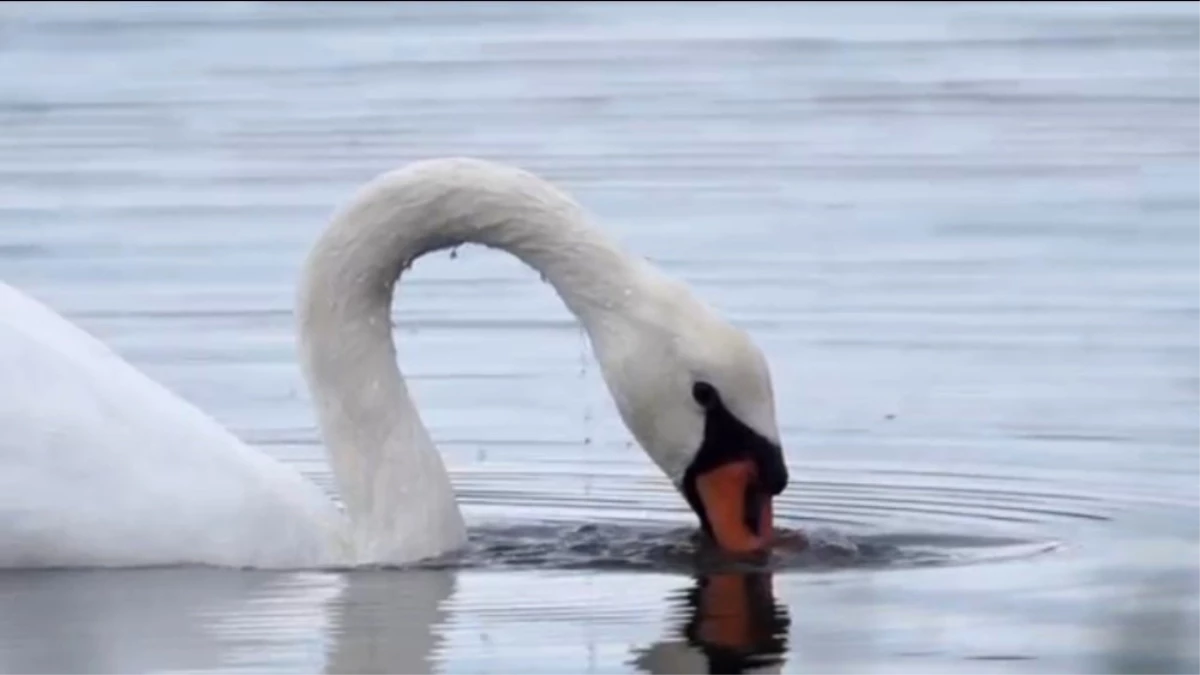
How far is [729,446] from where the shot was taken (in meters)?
10.6

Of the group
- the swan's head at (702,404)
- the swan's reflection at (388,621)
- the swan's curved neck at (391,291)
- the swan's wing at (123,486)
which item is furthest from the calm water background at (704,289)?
the swan's curved neck at (391,291)

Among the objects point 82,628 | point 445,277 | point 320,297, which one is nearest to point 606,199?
point 445,277

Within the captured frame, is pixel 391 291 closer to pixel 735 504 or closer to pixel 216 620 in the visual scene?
pixel 735 504

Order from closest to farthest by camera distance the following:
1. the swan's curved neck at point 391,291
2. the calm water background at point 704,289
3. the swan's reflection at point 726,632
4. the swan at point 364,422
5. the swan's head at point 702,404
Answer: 1. the swan's reflection at point 726,632
2. the calm water background at point 704,289
3. the swan's head at point 702,404
4. the swan at point 364,422
5. the swan's curved neck at point 391,291

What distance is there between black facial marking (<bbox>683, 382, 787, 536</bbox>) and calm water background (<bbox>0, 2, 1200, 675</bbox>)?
271mm

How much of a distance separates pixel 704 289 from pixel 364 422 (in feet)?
13.4

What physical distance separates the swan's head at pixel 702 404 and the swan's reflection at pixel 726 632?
22 cm

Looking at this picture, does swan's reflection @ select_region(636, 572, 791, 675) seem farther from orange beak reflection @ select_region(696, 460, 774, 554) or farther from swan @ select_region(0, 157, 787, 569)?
swan @ select_region(0, 157, 787, 569)

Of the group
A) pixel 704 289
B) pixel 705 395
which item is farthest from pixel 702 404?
pixel 704 289

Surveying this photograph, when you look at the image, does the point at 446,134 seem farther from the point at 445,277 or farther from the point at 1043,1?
the point at 1043,1

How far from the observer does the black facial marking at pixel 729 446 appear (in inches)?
416

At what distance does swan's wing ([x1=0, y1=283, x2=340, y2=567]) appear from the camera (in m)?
10.7

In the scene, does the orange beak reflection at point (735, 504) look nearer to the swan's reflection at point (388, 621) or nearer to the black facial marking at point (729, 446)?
the black facial marking at point (729, 446)

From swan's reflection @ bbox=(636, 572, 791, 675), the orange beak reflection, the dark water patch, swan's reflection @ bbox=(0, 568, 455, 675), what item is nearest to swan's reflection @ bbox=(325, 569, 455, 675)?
swan's reflection @ bbox=(0, 568, 455, 675)
